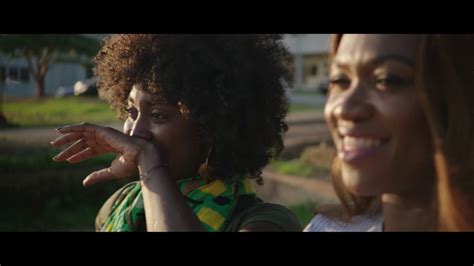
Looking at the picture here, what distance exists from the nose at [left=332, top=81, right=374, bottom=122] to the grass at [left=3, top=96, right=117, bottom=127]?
4.07 feet

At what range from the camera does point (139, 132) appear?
1.63 meters

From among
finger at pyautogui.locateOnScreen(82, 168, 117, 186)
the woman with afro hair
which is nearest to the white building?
the woman with afro hair

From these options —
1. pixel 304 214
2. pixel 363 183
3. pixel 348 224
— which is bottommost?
pixel 304 214

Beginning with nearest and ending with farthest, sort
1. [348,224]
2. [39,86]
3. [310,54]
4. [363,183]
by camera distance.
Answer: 1. [363,183]
2. [348,224]
3. [310,54]
4. [39,86]

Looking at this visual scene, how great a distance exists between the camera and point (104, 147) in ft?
5.56

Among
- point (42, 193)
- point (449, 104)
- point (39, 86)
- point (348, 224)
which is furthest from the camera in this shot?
point (39, 86)

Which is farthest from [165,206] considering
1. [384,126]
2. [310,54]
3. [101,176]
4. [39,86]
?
[39,86]

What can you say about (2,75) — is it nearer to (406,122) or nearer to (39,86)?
(39,86)

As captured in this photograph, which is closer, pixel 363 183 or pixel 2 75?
pixel 363 183

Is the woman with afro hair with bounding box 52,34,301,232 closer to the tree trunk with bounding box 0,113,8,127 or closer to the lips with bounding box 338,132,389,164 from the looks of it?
the lips with bounding box 338,132,389,164

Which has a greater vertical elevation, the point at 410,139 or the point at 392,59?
the point at 392,59

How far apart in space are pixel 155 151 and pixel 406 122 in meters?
0.69

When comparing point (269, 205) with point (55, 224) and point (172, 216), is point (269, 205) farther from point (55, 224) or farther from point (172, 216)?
point (55, 224)
